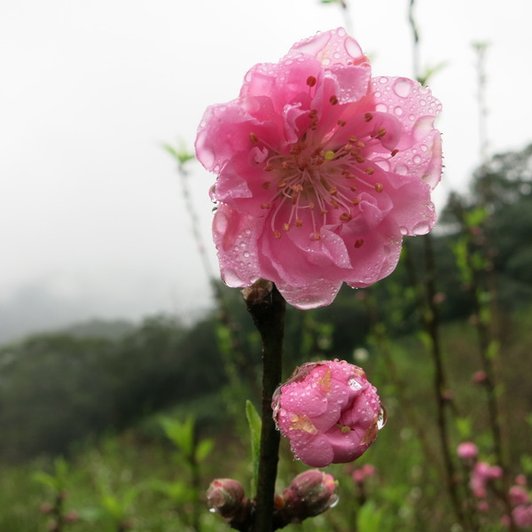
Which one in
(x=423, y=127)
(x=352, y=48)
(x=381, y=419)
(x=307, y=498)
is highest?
(x=352, y=48)

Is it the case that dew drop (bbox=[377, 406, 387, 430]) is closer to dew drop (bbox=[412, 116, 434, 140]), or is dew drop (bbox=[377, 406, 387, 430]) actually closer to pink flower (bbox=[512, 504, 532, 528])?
dew drop (bbox=[412, 116, 434, 140])

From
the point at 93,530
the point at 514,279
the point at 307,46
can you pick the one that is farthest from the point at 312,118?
the point at 514,279

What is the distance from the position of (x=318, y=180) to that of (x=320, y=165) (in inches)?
1.1

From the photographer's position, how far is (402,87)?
813 mm

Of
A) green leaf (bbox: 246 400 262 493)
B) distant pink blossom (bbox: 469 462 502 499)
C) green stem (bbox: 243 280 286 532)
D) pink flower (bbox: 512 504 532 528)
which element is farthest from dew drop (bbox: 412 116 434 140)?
pink flower (bbox: 512 504 532 528)

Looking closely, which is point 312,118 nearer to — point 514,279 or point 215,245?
point 215,245

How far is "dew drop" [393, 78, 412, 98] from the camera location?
80 centimetres

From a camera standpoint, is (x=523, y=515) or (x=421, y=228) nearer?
(x=421, y=228)

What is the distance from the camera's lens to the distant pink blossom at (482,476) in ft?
9.02

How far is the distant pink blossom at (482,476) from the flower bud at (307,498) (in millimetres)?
2138

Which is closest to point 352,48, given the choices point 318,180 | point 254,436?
point 318,180

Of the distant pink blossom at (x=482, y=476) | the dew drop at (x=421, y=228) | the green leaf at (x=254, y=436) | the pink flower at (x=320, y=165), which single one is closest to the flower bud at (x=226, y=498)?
Answer: the green leaf at (x=254, y=436)

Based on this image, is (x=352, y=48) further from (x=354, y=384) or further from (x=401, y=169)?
(x=354, y=384)

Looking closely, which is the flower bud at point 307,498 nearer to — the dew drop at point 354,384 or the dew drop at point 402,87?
the dew drop at point 354,384
